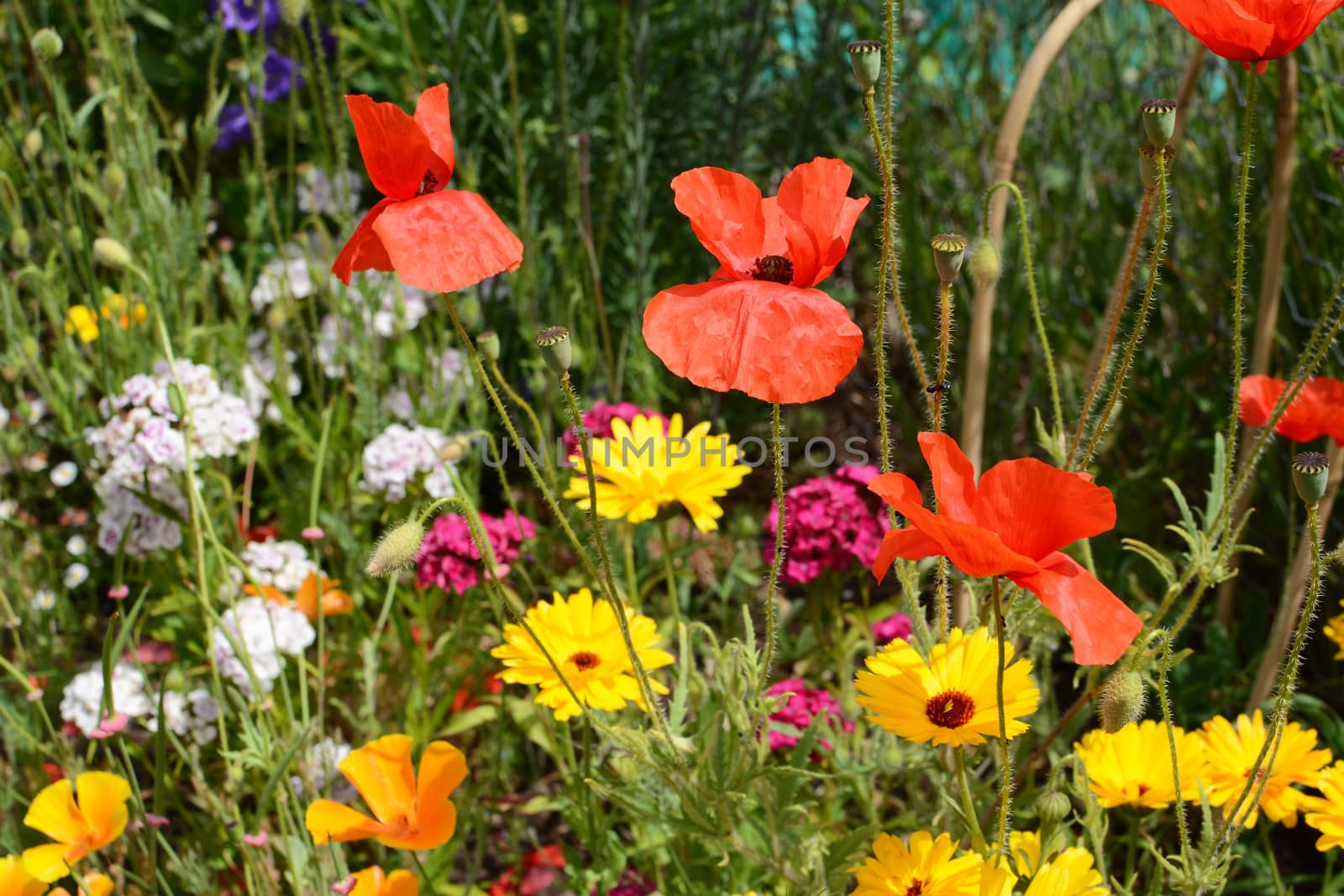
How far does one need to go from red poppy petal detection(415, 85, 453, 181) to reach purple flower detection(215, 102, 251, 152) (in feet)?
6.42

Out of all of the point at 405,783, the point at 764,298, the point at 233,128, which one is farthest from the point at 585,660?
the point at 233,128

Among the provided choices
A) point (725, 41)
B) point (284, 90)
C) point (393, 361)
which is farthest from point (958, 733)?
point (284, 90)

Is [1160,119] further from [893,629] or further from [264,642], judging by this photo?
[264,642]

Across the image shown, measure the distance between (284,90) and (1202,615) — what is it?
2297mm

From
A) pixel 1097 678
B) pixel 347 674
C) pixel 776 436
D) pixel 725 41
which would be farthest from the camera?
pixel 725 41

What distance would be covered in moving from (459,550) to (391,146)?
93cm

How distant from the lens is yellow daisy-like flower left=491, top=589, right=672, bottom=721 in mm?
1374

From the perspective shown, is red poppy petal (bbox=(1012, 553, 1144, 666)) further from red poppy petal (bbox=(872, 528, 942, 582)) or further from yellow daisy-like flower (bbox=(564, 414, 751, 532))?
yellow daisy-like flower (bbox=(564, 414, 751, 532))

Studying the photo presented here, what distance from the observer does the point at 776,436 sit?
1085 mm

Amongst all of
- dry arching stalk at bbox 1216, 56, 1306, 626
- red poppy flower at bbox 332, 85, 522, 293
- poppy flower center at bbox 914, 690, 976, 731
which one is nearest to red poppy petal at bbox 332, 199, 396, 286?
red poppy flower at bbox 332, 85, 522, 293

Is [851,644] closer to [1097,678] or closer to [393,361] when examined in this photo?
[1097,678]

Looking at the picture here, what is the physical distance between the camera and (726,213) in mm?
1141

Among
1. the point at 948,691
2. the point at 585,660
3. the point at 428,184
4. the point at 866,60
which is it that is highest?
the point at 866,60

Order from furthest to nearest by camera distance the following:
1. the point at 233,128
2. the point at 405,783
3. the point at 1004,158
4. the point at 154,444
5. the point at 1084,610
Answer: the point at 233,128
the point at 154,444
the point at 1004,158
the point at 405,783
the point at 1084,610
